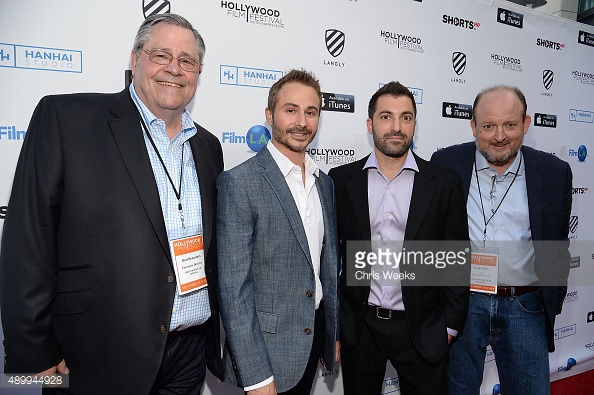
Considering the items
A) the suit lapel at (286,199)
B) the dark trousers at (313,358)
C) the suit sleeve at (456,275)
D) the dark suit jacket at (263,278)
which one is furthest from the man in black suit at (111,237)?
the suit sleeve at (456,275)

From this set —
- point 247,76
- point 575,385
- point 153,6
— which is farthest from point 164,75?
point 575,385

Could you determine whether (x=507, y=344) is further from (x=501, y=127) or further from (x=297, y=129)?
A: (x=297, y=129)

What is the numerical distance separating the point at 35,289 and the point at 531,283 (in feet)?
8.83

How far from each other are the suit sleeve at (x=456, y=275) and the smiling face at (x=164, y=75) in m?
1.59

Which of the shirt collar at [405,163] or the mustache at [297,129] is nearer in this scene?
the mustache at [297,129]

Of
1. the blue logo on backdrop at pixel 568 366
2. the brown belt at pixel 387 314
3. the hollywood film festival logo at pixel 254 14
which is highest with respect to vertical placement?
the hollywood film festival logo at pixel 254 14

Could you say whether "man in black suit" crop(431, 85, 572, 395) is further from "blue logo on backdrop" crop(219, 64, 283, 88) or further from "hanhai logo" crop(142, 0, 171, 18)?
"hanhai logo" crop(142, 0, 171, 18)

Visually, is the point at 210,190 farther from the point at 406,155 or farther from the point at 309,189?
the point at 406,155

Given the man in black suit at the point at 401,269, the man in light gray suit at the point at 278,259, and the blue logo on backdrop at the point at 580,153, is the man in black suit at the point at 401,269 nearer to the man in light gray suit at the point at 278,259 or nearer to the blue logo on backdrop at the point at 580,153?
the man in light gray suit at the point at 278,259

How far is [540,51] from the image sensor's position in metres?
4.04

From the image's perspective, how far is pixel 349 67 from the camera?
305 centimetres

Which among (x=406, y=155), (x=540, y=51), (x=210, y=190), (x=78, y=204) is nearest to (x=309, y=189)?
(x=210, y=190)

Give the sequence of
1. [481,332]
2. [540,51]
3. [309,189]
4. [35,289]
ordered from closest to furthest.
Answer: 1. [35,289]
2. [309,189]
3. [481,332]
4. [540,51]

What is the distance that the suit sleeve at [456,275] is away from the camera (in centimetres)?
215
